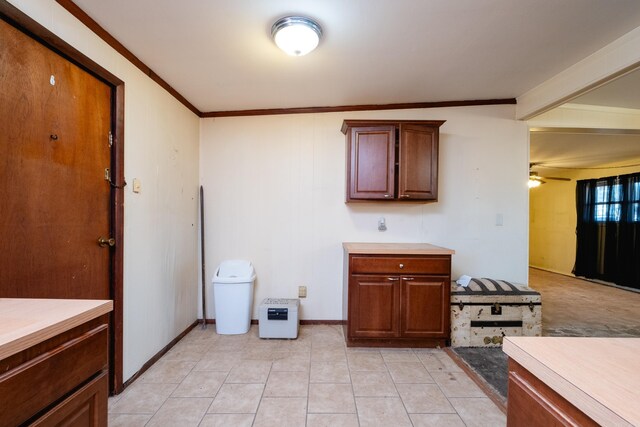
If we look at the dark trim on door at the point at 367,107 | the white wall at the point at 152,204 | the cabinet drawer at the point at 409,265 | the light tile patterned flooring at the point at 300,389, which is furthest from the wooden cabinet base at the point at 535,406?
the dark trim on door at the point at 367,107

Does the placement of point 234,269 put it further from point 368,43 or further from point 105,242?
point 368,43

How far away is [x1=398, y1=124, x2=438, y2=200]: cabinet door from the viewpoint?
2.79 m

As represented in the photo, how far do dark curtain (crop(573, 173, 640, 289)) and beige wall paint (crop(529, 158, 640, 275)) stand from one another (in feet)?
0.81

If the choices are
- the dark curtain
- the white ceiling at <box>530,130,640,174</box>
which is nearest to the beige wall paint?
the dark curtain

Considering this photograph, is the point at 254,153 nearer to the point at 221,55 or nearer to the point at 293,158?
the point at 293,158

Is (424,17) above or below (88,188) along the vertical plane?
above

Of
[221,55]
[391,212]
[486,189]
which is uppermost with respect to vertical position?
[221,55]

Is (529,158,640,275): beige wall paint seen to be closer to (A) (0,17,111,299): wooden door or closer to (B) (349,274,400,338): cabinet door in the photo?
(B) (349,274,400,338): cabinet door

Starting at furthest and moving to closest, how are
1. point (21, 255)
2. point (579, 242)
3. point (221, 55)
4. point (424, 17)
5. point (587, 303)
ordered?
1. point (579, 242)
2. point (587, 303)
3. point (221, 55)
4. point (424, 17)
5. point (21, 255)

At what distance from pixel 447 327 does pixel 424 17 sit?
240 cm

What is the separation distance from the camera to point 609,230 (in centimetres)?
542

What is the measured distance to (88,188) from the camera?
5.82 feet

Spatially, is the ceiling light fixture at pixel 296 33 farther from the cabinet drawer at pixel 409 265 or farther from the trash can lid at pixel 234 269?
the trash can lid at pixel 234 269

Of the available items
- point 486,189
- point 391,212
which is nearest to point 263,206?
point 391,212
